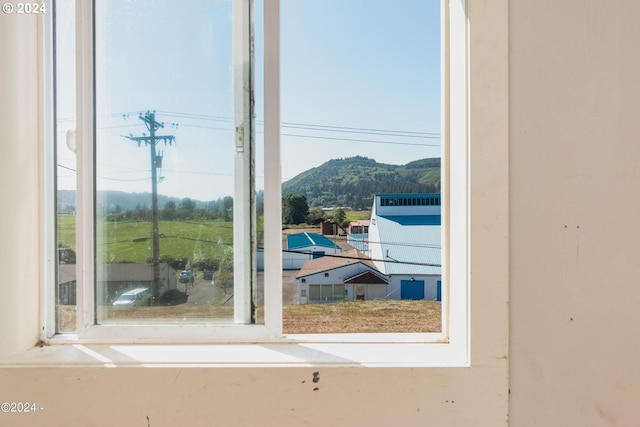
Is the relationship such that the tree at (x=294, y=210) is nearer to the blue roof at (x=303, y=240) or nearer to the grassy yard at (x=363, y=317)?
the blue roof at (x=303, y=240)

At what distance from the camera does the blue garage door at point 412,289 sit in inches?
40.7

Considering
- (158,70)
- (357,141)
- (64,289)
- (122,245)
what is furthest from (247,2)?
Answer: (64,289)

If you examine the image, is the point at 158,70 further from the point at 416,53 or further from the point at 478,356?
the point at 478,356

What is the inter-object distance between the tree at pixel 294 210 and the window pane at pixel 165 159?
0.13 m

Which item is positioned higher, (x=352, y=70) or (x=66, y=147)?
(x=352, y=70)

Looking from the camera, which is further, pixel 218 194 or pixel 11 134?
pixel 218 194

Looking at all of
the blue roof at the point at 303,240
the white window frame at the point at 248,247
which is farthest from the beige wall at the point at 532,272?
the blue roof at the point at 303,240

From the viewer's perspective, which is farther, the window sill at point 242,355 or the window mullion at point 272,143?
the window mullion at point 272,143

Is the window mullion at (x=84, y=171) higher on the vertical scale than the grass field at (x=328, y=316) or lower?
higher

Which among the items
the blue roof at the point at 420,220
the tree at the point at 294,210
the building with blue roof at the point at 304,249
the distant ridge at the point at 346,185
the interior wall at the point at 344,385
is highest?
the distant ridge at the point at 346,185

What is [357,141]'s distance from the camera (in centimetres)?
103

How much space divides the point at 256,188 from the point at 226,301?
→ 334 millimetres

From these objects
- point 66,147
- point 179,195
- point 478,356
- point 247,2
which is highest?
point 247,2

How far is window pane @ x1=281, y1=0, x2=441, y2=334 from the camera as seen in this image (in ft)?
3.35
